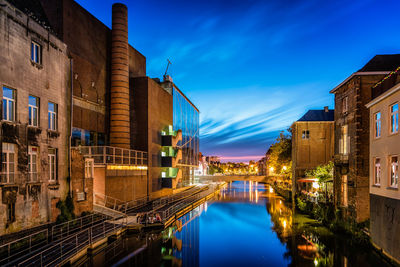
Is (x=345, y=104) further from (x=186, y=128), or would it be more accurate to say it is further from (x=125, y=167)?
(x=186, y=128)

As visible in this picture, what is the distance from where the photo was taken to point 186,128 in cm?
4969

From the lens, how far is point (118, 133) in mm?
28672

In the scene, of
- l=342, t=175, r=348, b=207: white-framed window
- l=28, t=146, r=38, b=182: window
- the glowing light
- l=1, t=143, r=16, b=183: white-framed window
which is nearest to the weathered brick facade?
l=342, t=175, r=348, b=207: white-framed window

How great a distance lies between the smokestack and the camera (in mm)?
28828

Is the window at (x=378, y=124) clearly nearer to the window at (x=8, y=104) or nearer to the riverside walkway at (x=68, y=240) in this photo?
the riverside walkway at (x=68, y=240)

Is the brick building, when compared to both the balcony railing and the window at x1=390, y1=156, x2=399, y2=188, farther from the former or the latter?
the window at x1=390, y1=156, x2=399, y2=188

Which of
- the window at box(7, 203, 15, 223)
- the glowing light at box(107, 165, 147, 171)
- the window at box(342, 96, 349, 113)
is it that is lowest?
the window at box(7, 203, 15, 223)

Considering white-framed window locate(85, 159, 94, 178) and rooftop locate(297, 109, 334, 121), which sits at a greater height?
rooftop locate(297, 109, 334, 121)

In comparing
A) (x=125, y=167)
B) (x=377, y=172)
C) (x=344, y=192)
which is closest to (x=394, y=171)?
(x=377, y=172)

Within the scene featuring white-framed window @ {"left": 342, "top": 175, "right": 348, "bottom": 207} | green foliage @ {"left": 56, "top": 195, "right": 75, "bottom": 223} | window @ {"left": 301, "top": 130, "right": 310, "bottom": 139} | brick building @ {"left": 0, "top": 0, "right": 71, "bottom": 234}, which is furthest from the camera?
window @ {"left": 301, "top": 130, "right": 310, "bottom": 139}

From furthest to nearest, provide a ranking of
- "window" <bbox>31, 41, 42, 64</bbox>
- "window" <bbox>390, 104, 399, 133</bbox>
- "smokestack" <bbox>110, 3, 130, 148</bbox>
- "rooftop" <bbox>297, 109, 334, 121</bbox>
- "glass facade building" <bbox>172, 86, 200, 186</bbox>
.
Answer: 1. "glass facade building" <bbox>172, 86, 200, 186</bbox>
2. "rooftop" <bbox>297, 109, 334, 121</bbox>
3. "smokestack" <bbox>110, 3, 130, 148</bbox>
4. "window" <bbox>31, 41, 42, 64</bbox>
5. "window" <bbox>390, 104, 399, 133</bbox>

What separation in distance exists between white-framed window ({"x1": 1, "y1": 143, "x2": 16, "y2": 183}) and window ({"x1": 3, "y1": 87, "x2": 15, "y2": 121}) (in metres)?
1.30

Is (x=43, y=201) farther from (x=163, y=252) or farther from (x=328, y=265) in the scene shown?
(x=328, y=265)

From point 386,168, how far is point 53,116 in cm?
1819
